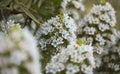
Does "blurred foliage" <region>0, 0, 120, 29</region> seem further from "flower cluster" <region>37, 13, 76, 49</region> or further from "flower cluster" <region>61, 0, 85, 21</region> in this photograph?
"flower cluster" <region>37, 13, 76, 49</region>

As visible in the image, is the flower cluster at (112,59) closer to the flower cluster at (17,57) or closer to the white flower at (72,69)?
the white flower at (72,69)

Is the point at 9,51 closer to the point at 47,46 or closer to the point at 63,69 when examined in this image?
the point at 63,69

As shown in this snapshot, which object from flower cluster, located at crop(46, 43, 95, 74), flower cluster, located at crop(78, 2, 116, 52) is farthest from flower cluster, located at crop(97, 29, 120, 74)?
flower cluster, located at crop(46, 43, 95, 74)

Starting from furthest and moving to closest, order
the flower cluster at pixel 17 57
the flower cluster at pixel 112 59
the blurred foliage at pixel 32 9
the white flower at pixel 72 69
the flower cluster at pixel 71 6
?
the flower cluster at pixel 112 59, the flower cluster at pixel 71 6, the blurred foliage at pixel 32 9, the white flower at pixel 72 69, the flower cluster at pixel 17 57

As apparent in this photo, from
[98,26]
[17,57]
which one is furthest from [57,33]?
[17,57]

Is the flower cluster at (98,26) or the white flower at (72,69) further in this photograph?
the flower cluster at (98,26)

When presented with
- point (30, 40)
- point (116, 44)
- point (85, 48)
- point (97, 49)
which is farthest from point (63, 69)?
point (116, 44)

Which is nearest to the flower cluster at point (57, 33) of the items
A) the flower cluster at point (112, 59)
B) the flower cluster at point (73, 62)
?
the flower cluster at point (73, 62)
